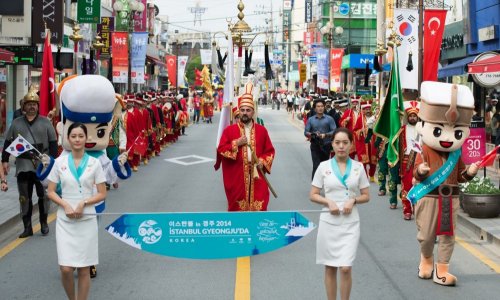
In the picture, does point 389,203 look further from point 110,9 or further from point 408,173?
point 110,9

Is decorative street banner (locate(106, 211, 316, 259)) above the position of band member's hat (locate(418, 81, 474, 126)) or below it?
below

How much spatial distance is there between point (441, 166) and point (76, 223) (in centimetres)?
378

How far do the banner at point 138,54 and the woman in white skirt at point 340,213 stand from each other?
29.4 meters

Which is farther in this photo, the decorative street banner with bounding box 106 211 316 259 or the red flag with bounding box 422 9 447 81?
the red flag with bounding box 422 9 447 81

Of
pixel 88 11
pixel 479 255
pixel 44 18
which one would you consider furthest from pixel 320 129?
pixel 88 11

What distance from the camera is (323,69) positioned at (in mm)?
44344

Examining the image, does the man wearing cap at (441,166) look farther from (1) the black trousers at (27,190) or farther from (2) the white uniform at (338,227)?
(1) the black trousers at (27,190)

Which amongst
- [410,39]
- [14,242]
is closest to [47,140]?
[14,242]

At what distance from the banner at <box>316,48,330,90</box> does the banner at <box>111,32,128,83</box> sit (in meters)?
12.6

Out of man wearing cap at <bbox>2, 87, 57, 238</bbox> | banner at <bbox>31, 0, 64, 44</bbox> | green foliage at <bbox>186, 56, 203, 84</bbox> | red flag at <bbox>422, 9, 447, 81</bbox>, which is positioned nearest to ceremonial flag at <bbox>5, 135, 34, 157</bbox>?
man wearing cap at <bbox>2, 87, 57, 238</bbox>

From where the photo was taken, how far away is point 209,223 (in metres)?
7.43

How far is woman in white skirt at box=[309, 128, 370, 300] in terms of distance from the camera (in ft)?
23.8

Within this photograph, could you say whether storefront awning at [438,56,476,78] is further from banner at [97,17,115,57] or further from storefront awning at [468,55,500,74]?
banner at [97,17,115,57]

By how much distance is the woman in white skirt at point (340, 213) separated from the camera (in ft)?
23.8
